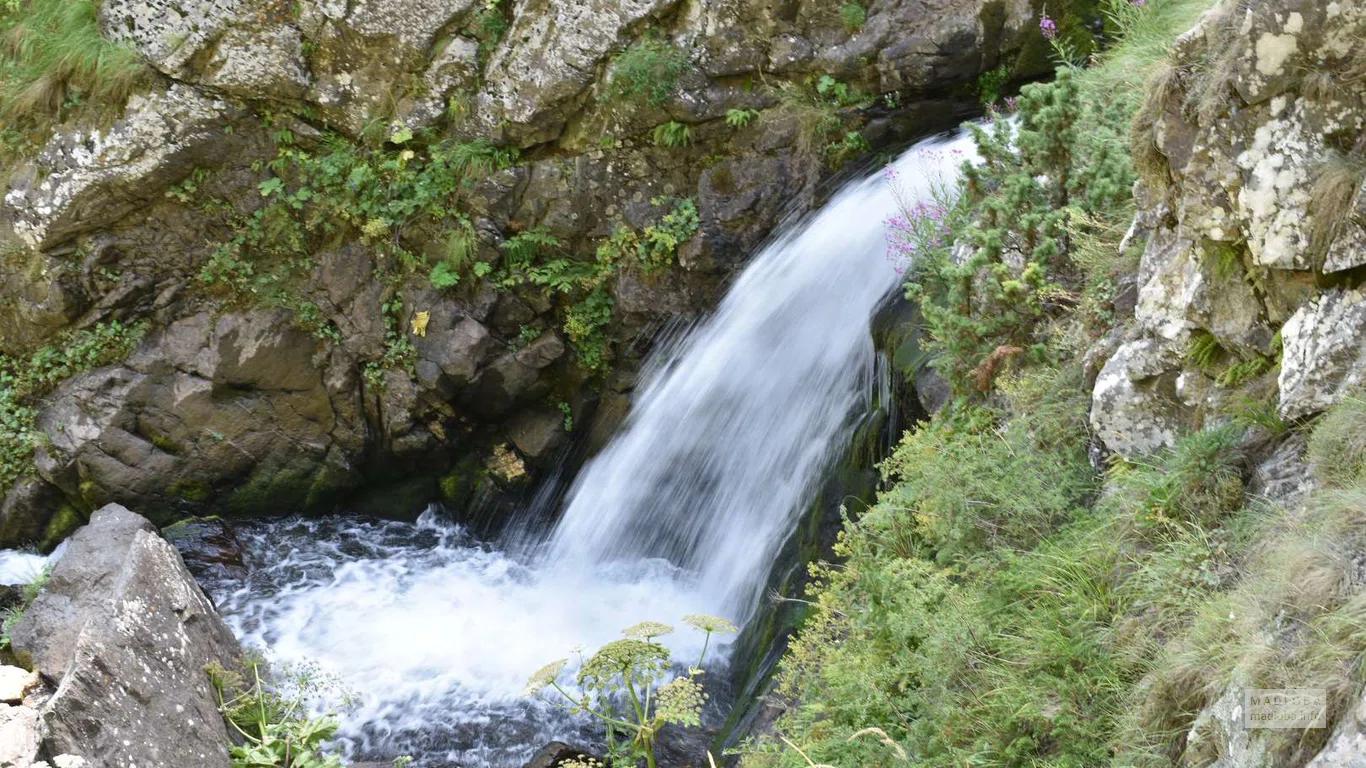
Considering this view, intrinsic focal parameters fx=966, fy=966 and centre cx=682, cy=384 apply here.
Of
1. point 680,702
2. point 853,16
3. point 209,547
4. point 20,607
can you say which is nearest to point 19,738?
point 20,607

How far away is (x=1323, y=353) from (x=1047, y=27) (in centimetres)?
484

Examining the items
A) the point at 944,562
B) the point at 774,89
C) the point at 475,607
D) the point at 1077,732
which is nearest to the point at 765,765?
the point at 944,562

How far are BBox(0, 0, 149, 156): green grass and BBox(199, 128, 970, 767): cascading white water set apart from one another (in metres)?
4.25

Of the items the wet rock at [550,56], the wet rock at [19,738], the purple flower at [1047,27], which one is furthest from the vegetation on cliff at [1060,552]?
the wet rock at [550,56]

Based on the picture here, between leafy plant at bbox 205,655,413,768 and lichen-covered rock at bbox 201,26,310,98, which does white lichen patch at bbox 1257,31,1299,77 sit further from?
lichen-covered rock at bbox 201,26,310,98

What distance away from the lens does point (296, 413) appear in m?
9.09

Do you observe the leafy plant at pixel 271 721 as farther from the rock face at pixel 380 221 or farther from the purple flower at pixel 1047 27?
the purple flower at pixel 1047 27

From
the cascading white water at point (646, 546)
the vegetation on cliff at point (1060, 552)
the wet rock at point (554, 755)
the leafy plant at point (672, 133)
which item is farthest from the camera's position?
the leafy plant at point (672, 133)

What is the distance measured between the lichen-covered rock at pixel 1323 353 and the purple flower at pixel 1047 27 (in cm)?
451

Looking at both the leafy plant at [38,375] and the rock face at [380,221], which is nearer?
the rock face at [380,221]

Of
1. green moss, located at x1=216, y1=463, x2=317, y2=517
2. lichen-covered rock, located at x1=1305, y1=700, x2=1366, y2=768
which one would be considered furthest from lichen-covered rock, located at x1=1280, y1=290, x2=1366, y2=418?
green moss, located at x1=216, y1=463, x2=317, y2=517

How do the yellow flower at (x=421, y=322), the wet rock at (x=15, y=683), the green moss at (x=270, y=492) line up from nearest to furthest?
1. the wet rock at (x=15, y=683)
2. the yellow flower at (x=421, y=322)
3. the green moss at (x=270, y=492)

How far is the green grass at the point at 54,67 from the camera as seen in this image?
27.4 ft

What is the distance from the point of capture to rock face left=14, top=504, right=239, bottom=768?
497cm
